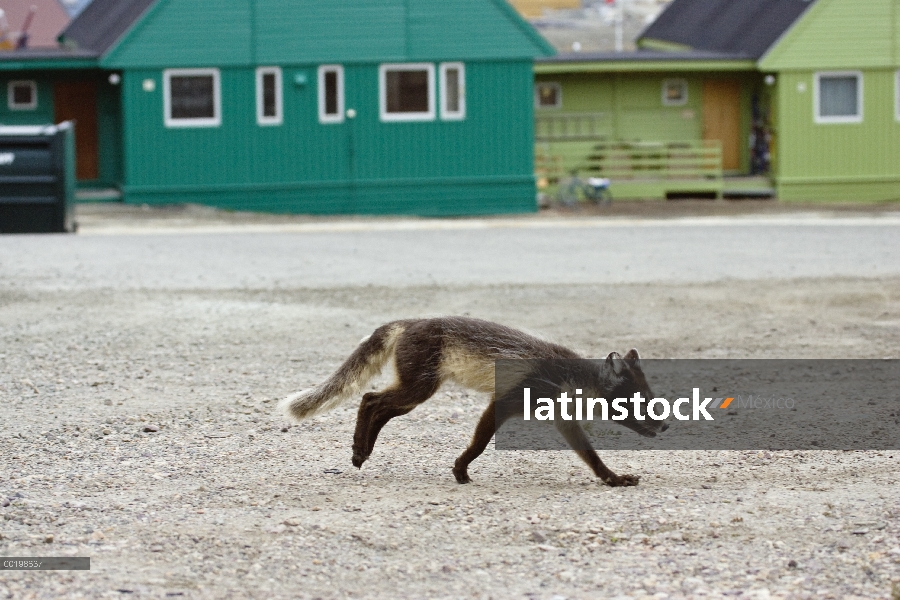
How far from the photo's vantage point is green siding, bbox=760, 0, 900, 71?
3203 centimetres

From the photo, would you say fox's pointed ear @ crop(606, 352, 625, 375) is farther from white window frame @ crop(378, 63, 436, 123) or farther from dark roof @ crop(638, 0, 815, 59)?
dark roof @ crop(638, 0, 815, 59)

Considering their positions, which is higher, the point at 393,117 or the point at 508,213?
the point at 393,117

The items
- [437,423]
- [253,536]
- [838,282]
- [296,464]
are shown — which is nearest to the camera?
[253,536]

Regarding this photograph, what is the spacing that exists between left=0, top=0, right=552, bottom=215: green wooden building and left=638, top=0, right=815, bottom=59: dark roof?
700 centimetres

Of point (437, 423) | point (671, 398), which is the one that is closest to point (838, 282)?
point (671, 398)

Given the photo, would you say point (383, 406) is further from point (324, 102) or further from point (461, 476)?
point (324, 102)

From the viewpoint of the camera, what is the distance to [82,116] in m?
31.8

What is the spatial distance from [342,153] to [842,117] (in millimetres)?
12463

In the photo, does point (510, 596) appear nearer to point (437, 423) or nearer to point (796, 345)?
point (437, 423)

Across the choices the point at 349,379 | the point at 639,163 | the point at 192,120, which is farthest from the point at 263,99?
the point at 349,379

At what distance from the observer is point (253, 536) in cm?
599

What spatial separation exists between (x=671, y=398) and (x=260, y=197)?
21120 mm

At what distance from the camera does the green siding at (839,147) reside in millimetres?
32281

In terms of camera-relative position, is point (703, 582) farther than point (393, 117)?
No
